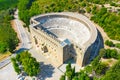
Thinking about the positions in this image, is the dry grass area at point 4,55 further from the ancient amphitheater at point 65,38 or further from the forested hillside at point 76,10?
the forested hillside at point 76,10

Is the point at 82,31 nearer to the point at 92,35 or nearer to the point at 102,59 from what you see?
the point at 92,35

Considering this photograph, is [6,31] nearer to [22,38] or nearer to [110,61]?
[22,38]

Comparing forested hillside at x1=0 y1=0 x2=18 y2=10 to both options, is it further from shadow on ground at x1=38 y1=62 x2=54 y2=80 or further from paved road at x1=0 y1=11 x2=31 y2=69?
shadow on ground at x1=38 y1=62 x2=54 y2=80

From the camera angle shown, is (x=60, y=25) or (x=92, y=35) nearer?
(x=92, y=35)

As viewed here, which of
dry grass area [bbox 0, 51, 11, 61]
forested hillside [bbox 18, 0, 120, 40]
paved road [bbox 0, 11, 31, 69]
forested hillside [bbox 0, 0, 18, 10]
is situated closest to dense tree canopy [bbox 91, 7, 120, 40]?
forested hillside [bbox 18, 0, 120, 40]

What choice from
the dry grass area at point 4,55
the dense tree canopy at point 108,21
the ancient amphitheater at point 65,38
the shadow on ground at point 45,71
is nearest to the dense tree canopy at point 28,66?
the shadow on ground at point 45,71

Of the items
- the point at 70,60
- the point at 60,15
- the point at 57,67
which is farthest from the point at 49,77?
the point at 60,15
